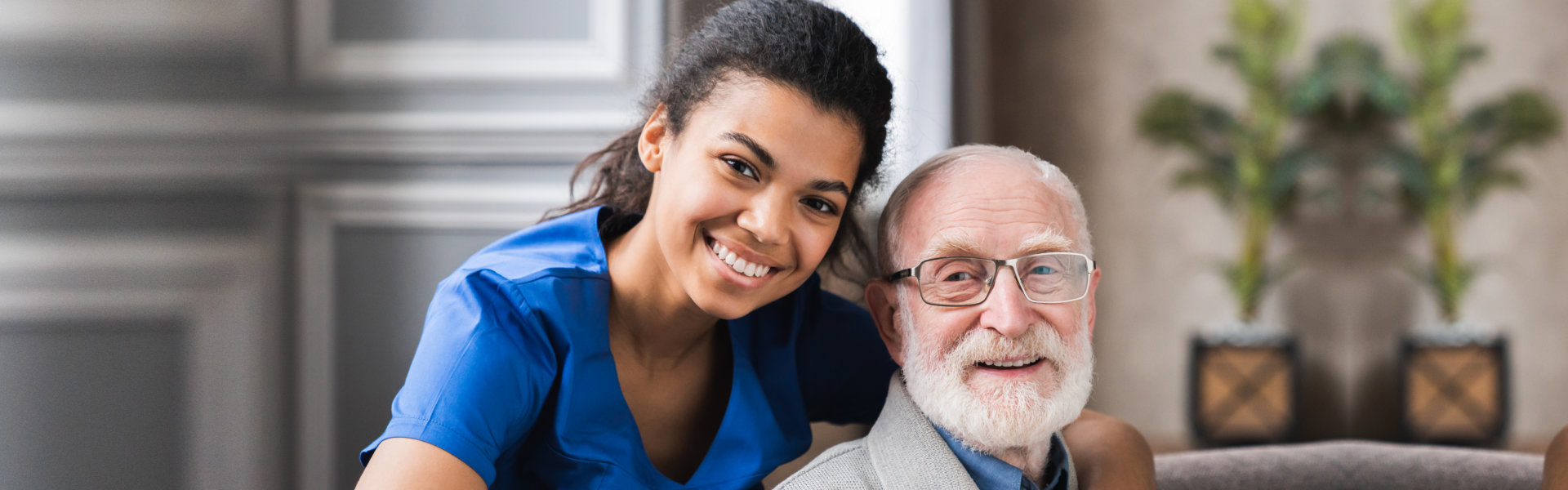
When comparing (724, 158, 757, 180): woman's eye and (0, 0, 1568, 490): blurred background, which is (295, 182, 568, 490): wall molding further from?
(724, 158, 757, 180): woman's eye

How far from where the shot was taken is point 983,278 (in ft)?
4.28

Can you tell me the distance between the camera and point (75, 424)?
1.10 meters

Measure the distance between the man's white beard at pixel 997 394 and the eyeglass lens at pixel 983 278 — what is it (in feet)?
0.15

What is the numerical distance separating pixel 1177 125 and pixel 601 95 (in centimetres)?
402

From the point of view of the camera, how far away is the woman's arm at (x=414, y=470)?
1.10 m

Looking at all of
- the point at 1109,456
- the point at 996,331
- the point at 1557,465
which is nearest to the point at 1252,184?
the point at 1557,465

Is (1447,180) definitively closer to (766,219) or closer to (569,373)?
(766,219)

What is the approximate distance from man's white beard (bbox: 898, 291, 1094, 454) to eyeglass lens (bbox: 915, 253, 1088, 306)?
46mm

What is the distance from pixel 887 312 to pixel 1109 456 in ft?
1.27

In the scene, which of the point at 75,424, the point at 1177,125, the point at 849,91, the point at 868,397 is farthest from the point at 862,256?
the point at 1177,125

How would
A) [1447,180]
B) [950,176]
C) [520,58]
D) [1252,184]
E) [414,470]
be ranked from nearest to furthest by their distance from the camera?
1. [414,470]
2. [950,176]
3. [520,58]
4. [1447,180]
5. [1252,184]

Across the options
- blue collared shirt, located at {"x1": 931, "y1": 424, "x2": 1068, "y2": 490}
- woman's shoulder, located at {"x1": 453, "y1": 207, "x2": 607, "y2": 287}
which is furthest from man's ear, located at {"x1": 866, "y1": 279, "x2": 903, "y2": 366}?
woman's shoulder, located at {"x1": 453, "y1": 207, "x2": 607, "y2": 287}

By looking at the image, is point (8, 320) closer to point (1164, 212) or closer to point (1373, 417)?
point (1164, 212)

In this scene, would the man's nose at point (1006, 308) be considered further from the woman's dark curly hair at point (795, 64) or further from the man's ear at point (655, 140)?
the man's ear at point (655, 140)
